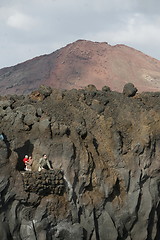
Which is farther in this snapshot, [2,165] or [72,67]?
[72,67]

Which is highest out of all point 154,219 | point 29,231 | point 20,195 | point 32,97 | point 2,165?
point 32,97

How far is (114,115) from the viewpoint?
30.5m

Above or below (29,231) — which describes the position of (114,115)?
above

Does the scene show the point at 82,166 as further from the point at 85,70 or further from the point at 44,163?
the point at 85,70

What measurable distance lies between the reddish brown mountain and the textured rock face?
5008 centimetres

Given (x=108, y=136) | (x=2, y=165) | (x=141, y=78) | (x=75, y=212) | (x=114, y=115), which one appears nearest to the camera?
(x=2, y=165)

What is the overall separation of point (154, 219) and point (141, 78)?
6082 cm

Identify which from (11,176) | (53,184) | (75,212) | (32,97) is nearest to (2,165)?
(11,176)

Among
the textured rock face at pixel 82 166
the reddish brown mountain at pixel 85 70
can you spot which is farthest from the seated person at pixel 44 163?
the reddish brown mountain at pixel 85 70

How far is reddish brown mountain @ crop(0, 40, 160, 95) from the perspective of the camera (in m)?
83.8

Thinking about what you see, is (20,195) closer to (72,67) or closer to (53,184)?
(53,184)

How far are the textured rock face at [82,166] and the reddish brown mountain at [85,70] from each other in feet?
164

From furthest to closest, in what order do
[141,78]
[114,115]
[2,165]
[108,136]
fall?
[141,78] → [114,115] → [108,136] → [2,165]

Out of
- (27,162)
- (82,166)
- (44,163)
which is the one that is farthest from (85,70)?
(27,162)
